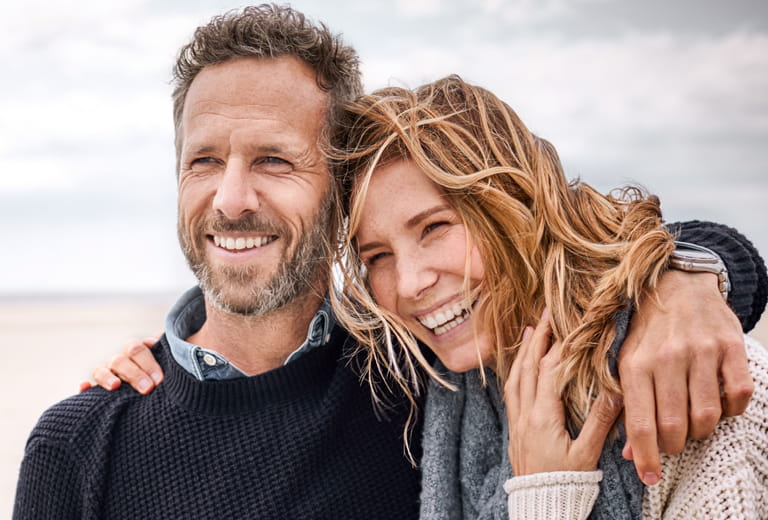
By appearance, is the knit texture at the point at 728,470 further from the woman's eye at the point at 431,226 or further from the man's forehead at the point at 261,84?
the man's forehead at the point at 261,84

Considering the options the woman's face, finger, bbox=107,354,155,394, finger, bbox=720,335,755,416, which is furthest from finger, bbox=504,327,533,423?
finger, bbox=107,354,155,394

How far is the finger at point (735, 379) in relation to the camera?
1542 mm

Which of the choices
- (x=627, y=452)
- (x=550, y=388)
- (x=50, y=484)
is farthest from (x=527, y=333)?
(x=50, y=484)

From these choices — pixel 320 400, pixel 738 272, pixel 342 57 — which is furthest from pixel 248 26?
pixel 738 272

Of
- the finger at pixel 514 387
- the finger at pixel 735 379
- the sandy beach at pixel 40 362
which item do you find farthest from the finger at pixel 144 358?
the finger at pixel 735 379

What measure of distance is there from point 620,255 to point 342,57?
1.19 meters

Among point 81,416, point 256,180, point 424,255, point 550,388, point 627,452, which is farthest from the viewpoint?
point 256,180

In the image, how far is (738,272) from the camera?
1913mm

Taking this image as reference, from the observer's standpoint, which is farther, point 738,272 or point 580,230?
point 580,230

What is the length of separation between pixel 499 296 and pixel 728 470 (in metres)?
0.74

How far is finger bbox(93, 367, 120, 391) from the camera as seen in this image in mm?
2240

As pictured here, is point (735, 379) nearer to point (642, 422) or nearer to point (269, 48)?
point (642, 422)

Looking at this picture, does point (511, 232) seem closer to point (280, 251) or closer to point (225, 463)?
point (280, 251)

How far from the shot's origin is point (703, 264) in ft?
6.09
